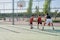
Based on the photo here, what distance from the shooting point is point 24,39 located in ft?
42.2

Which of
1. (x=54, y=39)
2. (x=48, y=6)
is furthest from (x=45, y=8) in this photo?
(x=54, y=39)

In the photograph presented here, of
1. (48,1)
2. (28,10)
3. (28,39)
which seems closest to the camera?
(28,39)

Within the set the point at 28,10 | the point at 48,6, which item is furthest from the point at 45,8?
the point at 28,10

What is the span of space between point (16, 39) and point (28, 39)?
2.40ft

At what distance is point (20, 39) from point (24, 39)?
241mm

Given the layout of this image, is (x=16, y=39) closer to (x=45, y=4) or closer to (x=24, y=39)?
(x=24, y=39)

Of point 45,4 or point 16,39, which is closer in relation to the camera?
point 16,39

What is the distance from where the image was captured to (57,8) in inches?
1692

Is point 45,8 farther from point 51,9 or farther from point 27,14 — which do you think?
point 27,14

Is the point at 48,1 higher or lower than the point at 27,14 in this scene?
higher

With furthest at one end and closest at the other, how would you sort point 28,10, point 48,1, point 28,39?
1. point 28,10
2. point 48,1
3. point 28,39

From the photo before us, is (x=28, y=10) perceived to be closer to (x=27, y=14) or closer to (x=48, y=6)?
(x=27, y=14)

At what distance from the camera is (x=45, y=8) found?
43.0 m

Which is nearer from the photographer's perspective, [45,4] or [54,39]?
[54,39]
